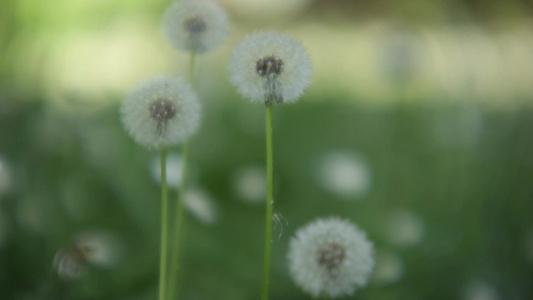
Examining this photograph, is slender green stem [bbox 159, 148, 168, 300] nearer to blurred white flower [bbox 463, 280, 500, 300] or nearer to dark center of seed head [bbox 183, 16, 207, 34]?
dark center of seed head [bbox 183, 16, 207, 34]

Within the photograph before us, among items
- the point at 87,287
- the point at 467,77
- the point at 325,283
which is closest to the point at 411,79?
the point at 467,77

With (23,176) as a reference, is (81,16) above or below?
above

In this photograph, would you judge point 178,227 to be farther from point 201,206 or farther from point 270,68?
point 270,68

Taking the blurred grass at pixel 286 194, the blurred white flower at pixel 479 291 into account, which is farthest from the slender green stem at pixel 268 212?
the blurred white flower at pixel 479 291

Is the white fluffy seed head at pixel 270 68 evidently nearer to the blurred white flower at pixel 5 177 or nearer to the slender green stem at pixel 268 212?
the slender green stem at pixel 268 212

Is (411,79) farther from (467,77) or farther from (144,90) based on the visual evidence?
(144,90)

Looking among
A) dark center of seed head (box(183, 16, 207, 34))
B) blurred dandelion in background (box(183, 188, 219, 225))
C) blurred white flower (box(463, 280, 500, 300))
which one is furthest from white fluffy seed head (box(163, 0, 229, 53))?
blurred white flower (box(463, 280, 500, 300))

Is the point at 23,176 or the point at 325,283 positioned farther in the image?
the point at 23,176
